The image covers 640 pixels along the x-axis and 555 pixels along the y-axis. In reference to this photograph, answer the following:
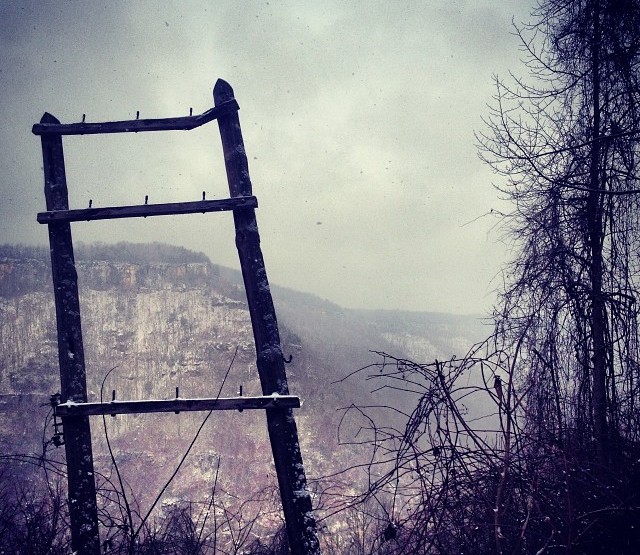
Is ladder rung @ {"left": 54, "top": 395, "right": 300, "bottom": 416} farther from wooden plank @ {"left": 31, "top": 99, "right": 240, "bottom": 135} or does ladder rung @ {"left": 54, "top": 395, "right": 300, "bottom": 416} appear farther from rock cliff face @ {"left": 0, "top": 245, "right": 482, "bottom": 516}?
rock cliff face @ {"left": 0, "top": 245, "right": 482, "bottom": 516}

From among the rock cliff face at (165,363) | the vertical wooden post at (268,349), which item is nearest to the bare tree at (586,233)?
the vertical wooden post at (268,349)

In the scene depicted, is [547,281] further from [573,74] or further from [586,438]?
[573,74]

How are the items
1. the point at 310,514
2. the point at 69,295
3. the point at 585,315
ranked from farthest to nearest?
the point at 585,315 → the point at 69,295 → the point at 310,514

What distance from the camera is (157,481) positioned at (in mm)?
30531

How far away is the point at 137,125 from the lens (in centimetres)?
427

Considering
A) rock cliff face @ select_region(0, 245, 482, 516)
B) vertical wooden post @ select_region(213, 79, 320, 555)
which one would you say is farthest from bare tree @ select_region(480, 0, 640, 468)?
rock cliff face @ select_region(0, 245, 482, 516)

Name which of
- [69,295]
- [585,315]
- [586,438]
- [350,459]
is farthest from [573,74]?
[350,459]

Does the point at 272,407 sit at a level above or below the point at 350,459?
above

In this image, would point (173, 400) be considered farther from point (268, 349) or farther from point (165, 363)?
point (165, 363)

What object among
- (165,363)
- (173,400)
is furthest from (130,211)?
(165,363)

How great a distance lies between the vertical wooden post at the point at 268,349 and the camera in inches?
147

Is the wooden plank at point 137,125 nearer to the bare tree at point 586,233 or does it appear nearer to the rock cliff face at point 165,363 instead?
the bare tree at point 586,233

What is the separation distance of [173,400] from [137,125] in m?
2.55

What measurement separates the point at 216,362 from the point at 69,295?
130 ft
